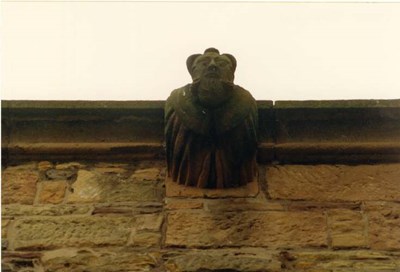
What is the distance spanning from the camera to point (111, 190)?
164 inches

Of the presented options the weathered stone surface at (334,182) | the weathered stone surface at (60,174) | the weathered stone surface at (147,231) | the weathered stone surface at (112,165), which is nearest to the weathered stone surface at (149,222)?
the weathered stone surface at (147,231)

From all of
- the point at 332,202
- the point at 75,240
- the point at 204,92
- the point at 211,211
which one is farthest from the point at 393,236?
the point at 75,240

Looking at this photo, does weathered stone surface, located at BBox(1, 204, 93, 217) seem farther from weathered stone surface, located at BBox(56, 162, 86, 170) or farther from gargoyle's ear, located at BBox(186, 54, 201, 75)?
gargoyle's ear, located at BBox(186, 54, 201, 75)

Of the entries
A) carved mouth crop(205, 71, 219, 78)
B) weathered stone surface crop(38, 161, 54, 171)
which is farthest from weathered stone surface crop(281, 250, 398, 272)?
weathered stone surface crop(38, 161, 54, 171)

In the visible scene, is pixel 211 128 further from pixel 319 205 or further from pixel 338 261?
pixel 338 261

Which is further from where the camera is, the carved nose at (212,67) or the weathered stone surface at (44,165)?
the weathered stone surface at (44,165)

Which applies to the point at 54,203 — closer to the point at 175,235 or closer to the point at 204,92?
the point at 175,235

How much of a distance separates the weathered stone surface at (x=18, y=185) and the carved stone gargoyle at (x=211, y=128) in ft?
2.37

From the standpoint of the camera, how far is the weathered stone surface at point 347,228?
3.93m

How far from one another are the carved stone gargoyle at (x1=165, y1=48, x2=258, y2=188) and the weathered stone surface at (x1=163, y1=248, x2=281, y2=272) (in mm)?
406

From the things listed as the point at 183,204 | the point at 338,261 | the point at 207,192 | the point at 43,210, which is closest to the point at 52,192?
the point at 43,210

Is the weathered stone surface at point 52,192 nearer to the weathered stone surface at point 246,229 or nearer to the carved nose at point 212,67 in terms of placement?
the weathered stone surface at point 246,229

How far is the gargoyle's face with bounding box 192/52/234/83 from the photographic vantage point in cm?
402

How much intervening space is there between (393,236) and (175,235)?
107 cm
